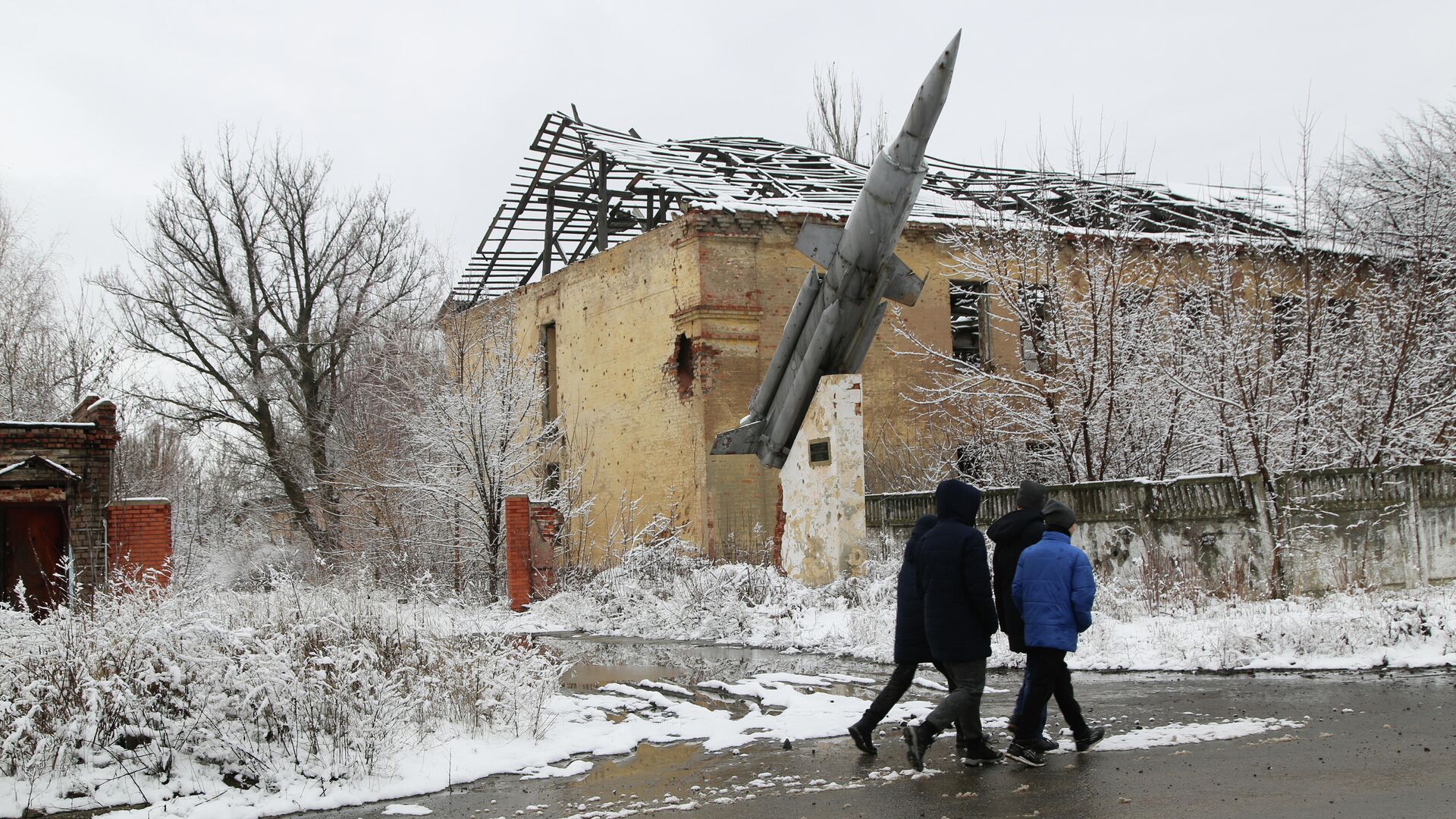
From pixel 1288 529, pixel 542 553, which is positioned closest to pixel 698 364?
pixel 542 553

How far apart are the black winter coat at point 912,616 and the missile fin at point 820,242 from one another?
30.0ft

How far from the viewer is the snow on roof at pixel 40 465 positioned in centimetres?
1487

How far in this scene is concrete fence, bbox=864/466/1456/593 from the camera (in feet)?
38.3

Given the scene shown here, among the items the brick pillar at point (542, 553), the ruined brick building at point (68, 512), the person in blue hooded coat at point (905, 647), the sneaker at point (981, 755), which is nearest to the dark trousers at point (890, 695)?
the person in blue hooded coat at point (905, 647)

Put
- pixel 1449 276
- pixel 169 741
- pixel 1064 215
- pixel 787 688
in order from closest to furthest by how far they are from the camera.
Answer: pixel 169 741 < pixel 787 688 < pixel 1449 276 < pixel 1064 215

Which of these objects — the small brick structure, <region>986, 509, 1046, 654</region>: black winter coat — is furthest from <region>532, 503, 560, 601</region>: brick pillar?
<region>986, 509, 1046, 654</region>: black winter coat

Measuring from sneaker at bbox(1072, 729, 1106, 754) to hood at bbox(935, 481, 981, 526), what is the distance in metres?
1.40

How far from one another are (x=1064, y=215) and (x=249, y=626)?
2076cm

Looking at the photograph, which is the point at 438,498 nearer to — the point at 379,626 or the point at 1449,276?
the point at 379,626

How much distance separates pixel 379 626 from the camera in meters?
8.80

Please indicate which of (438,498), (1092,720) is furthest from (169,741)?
(438,498)

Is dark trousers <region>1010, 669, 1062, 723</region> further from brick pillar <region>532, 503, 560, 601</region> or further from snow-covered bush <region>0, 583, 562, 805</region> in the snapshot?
brick pillar <region>532, 503, 560, 601</region>

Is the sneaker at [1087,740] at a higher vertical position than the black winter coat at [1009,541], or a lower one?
lower

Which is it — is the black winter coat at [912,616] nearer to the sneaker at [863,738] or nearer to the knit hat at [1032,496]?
the sneaker at [863,738]
